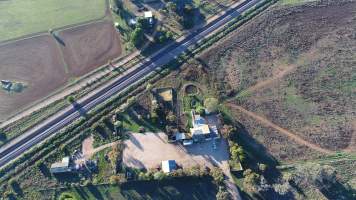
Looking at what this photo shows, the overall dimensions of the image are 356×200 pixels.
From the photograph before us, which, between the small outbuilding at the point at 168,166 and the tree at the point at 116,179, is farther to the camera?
the small outbuilding at the point at 168,166

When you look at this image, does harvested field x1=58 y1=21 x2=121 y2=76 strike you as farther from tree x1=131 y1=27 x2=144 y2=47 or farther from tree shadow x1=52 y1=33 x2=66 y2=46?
tree x1=131 y1=27 x2=144 y2=47

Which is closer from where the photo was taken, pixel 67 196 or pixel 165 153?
pixel 67 196

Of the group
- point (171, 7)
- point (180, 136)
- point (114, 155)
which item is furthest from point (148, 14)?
point (114, 155)

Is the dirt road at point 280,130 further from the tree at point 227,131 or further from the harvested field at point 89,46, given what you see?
the harvested field at point 89,46

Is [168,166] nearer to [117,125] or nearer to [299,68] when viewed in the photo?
[117,125]

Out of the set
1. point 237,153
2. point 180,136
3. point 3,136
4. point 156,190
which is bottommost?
point 156,190

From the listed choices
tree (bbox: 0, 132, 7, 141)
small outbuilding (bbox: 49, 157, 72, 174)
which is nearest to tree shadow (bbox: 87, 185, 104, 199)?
small outbuilding (bbox: 49, 157, 72, 174)

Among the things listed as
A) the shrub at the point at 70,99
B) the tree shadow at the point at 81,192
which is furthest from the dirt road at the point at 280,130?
the shrub at the point at 70,99

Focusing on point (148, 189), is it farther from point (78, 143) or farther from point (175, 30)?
point (175, 30)

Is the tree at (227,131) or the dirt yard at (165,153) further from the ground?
the tree at (227,131)
